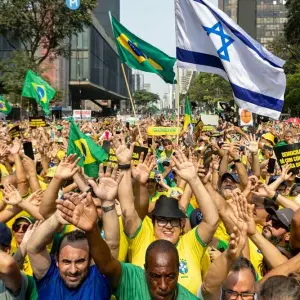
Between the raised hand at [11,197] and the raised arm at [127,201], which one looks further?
the raised hand at [11,197]

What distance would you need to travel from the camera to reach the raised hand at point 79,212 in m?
3.22

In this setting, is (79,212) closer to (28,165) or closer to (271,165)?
(28,165)

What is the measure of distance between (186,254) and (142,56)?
5.26m

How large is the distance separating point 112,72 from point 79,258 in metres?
88.1

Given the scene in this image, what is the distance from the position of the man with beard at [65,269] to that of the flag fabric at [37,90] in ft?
39.7

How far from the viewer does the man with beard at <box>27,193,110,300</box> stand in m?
3.47

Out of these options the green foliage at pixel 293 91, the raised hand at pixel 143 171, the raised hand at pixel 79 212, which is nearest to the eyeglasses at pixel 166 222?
the raised hand at pixel 143 171

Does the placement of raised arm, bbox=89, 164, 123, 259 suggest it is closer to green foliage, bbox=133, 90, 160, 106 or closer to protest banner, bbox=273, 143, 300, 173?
protest banner, bbox=273, 143, 300, 173

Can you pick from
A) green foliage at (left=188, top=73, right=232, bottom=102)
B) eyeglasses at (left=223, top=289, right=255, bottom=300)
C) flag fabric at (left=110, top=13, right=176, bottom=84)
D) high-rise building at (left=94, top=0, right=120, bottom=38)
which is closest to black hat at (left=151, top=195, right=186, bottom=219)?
eyeglasses at (left=223, top=289, right=255, bottom=300)

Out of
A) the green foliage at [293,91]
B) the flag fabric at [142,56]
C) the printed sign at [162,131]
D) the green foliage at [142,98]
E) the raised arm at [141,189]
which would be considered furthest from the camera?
the green foliage at [142,98]

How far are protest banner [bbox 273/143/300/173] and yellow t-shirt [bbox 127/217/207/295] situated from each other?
2.75 metres

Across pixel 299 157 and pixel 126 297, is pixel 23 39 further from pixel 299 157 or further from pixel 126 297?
pixel 126 297

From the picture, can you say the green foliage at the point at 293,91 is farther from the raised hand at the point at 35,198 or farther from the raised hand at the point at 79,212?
the raised hand at the point at 79,212

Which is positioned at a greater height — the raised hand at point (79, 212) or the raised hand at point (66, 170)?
the raised hand at point (66, 170)
